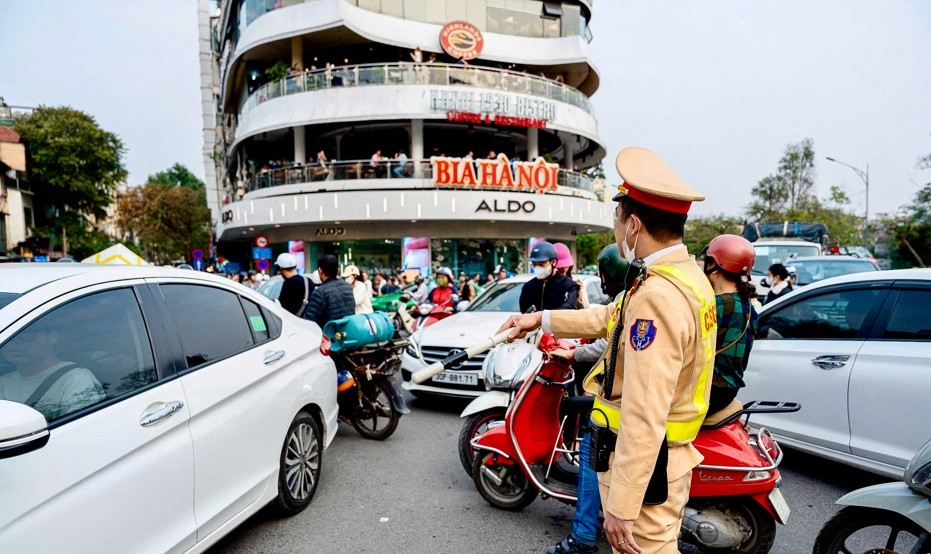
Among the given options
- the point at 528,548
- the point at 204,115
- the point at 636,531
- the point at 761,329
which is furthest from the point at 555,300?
the point at 204,115

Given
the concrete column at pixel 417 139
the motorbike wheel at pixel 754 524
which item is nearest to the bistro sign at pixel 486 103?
the concrete column at pixel 417 139

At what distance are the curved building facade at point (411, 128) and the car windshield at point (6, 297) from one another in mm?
20807

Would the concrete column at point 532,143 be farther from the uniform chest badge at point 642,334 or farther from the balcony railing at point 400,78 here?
the uniform chest badge at point 642,334

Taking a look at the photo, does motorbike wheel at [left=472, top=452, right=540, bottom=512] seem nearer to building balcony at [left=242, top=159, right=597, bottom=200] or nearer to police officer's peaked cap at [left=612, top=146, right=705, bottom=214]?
police officer's peaked cap at [left=612, top=146, right=705, bottom=214]

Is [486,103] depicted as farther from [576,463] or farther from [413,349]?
[576,463]

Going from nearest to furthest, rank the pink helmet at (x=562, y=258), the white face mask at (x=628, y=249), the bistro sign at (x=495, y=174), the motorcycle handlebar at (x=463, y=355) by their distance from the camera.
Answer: the white face mask at (x=628, y=249) < the motorcycle handlebar at (x=463, y=355) < the pink helmet at (x=562, y=258) < the bistro sign at (x=495, y=174)

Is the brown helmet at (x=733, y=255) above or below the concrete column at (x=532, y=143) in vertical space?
below

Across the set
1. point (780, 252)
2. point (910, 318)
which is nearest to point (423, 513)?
point (910, 318)

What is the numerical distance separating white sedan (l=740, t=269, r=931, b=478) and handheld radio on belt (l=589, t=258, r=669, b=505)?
106 inches

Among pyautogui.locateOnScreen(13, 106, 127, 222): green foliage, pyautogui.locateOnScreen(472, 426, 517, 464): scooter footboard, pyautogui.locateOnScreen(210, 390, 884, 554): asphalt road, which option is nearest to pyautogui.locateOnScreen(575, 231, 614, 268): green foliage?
pyautogui.locateOnScreen(13, 106, 127, 222): green foliage

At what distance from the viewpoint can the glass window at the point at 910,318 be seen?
3.38 m

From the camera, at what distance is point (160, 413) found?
7.49ft

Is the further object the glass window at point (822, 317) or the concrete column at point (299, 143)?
the concrete column at point (299, 143)

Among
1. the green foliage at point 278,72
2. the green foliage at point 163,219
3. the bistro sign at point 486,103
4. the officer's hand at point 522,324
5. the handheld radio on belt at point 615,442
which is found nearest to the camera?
the handheld radio on belt at point 615,442
